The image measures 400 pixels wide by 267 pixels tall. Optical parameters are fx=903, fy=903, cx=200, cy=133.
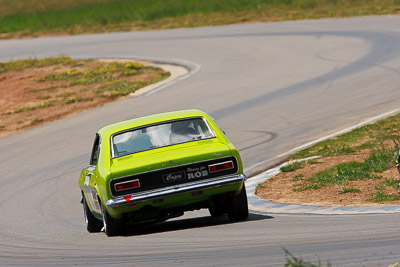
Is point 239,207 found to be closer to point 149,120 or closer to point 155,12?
point 149,120

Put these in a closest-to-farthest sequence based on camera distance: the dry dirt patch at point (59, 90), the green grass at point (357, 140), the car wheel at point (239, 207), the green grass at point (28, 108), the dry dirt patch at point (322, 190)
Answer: the car wheel at point (239, 207) < the dry dirt patch at point (322, 190) < the green grass at point (357, 140) < the dry dirt patch at point (59, 90) < the green grass at point (28, 108)

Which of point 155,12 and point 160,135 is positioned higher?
point 160,135

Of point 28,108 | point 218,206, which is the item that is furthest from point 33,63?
point 218,206

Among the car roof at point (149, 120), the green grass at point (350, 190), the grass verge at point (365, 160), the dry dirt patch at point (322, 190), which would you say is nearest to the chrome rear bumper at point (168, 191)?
the car roof at point (149, 120)

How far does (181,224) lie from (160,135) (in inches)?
46.4

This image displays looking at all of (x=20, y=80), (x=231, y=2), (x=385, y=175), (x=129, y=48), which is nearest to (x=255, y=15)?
(x=231, y=2)

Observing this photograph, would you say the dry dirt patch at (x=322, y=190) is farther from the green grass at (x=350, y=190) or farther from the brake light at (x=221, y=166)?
the brake light at (x=221, y=166)

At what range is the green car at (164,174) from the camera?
33.3 feet

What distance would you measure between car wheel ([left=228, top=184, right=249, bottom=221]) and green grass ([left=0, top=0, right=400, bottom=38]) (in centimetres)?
3010

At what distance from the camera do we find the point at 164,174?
10180 mm

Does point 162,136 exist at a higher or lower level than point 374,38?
higher

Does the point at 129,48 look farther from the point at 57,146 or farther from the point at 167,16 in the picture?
the point at 57,146

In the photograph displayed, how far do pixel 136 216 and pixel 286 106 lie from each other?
11.3 metres

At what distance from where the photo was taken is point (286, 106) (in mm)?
21250
